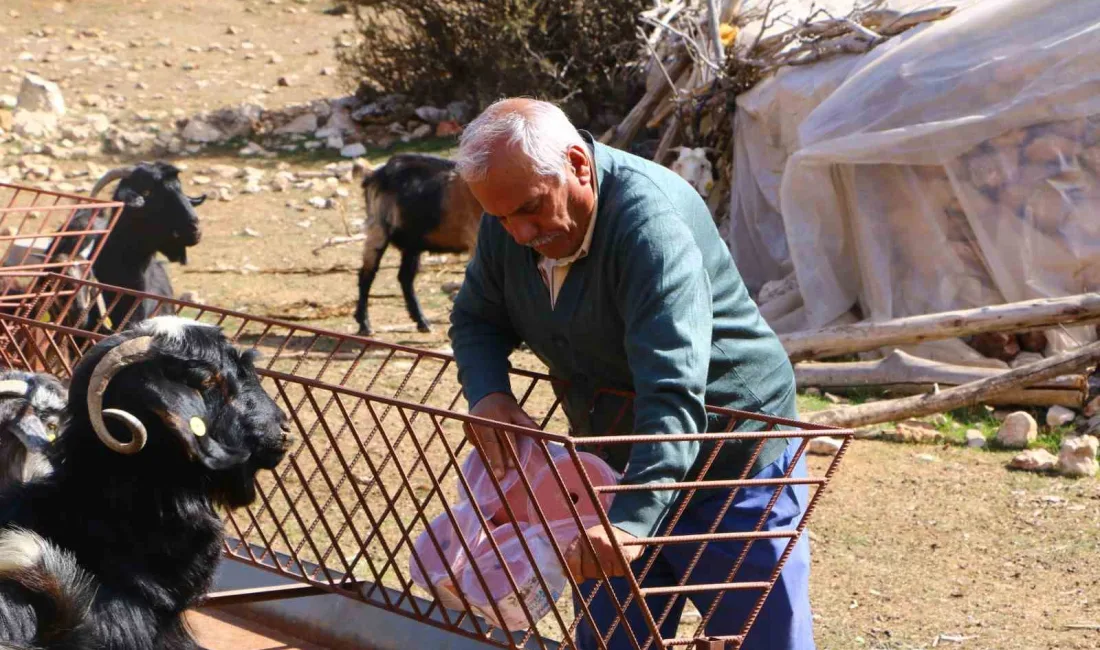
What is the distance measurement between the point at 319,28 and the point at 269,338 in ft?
31.7

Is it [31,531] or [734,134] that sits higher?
[31,531]

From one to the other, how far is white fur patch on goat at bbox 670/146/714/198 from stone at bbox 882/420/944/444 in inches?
130

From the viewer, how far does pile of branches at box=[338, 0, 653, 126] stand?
12.2m

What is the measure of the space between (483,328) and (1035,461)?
330 cm

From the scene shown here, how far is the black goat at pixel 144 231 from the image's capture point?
6703 millimetres

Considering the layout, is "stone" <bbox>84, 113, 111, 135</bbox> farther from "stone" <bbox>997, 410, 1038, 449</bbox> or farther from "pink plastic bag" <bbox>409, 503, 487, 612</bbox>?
"pink plastic bag" <bbox>409, 503, 487, 612</bbox>

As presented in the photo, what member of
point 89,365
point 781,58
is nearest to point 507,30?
point 781,58

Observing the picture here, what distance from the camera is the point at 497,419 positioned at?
291cm

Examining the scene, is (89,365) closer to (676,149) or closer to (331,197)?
(676,149)

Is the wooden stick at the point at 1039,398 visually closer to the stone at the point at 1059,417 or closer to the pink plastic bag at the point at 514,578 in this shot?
the stone at the point at 1059,417

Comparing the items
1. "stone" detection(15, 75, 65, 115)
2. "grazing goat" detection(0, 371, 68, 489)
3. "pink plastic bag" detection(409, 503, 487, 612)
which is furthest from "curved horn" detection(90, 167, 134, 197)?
"stone" detection(15, 75, 65, 115)

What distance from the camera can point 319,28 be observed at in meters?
17.2

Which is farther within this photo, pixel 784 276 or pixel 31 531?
pixel 784 276

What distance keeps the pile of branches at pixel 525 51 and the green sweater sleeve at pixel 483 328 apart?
8.47 m
